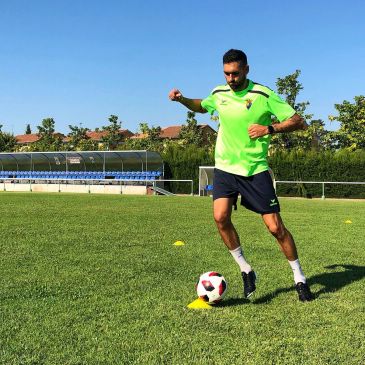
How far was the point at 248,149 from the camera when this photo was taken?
413cm

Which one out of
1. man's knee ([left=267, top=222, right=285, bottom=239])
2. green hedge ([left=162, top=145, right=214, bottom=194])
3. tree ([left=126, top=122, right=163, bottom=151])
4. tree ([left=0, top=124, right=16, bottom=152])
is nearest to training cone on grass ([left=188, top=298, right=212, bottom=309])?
man's knee ([left=267, top=222, right=285, bottom=239])

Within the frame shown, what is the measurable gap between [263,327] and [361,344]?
0.65 meters

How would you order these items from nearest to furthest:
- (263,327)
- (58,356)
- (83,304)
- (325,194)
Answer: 1. (58,356)
2. (263,327)
3. (83,304)
4. (325,194)

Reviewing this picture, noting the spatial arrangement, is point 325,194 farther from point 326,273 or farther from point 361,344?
point 361,344

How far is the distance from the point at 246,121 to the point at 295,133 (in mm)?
35902

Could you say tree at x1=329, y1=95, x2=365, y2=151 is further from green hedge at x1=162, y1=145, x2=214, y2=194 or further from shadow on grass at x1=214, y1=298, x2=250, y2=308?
shadow on grass at x1=214, y1=298, x2=250, y2=308

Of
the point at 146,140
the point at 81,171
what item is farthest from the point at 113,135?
the point at 81,171

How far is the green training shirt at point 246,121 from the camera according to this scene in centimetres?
407

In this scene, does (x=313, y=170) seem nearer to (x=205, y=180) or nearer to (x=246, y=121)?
(x=205, y=180)

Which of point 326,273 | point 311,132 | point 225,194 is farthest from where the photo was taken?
point 311,132

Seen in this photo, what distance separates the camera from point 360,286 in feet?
14.9

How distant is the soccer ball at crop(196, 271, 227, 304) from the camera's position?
3801mm

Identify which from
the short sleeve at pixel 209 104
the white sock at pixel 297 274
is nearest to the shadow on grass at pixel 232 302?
the white sock at pixel 297 274

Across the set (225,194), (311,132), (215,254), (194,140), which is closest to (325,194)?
(311,132)
